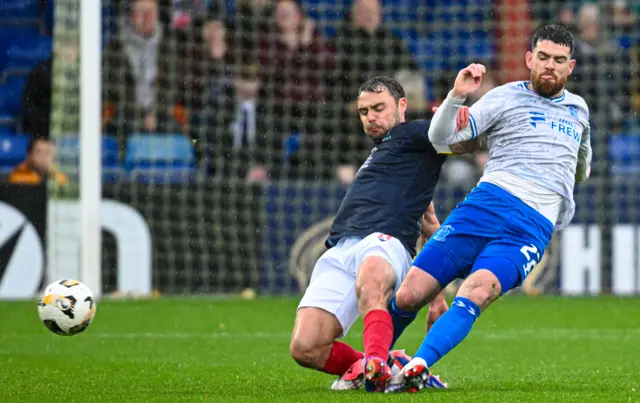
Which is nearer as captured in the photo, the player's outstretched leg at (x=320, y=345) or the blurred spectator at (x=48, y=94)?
the player's outstretched leg at (x=320, y=345)

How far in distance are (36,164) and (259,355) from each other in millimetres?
5192

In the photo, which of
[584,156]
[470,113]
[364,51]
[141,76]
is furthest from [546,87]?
[141,76]

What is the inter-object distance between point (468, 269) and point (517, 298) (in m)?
6.35

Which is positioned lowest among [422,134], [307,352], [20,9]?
[307,352]

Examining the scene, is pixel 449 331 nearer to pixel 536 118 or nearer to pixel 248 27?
pixel 536 118

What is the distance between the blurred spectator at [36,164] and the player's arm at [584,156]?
7037 millimetres

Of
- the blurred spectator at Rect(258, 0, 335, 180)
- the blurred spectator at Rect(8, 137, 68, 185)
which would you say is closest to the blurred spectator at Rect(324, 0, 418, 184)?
the blurred spectator at Rect(258, 0, 335, 180)

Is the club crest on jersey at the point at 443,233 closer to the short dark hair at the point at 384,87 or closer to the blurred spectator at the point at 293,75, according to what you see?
the short dark hair at the point at 384,87

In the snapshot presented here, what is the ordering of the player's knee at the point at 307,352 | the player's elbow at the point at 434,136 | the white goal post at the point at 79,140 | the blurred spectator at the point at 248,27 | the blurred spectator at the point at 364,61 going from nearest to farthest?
the player's elbow at the point at 434,136, the player's knee at the point at 307,352, the white goal post at the point at 79,140, the blurred spectator at the point at 364,61, the blurred spectator at the point at 248,27

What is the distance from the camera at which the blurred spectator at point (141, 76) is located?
12.8 metres

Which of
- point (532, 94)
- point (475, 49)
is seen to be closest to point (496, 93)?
point (532, 94)

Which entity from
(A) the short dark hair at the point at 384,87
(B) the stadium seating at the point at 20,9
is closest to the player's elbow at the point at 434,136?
(A) the short dark hair at the point at 384,87

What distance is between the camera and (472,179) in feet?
41.4

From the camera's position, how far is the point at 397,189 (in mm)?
6129
